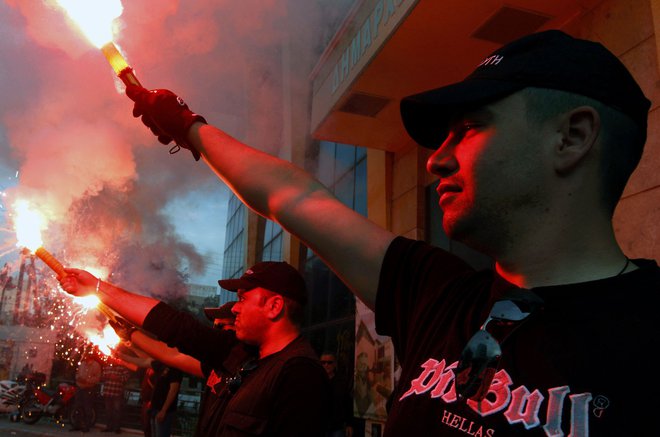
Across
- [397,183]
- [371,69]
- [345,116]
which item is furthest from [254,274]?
[397,183]

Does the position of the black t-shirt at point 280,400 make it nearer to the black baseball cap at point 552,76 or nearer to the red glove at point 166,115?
the red glove at point 166,115

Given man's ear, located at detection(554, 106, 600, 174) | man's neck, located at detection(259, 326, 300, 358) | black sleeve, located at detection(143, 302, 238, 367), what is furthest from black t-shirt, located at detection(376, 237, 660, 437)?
black sleeve, located at detection(143, 302, 238, 367)

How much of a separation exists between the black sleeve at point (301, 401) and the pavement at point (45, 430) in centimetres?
997

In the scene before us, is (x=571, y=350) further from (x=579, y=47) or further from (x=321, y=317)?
(x=321, y=317)

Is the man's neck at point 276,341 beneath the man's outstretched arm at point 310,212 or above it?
beneath

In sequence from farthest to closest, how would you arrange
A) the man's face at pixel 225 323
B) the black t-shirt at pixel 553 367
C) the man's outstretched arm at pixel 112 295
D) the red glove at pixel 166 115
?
the man's face at pixel 225 323 < the man's outstretched arm at pixel 112 295 < the red glove at pixel 166 115 < the black t-shirt at pixel 553 367

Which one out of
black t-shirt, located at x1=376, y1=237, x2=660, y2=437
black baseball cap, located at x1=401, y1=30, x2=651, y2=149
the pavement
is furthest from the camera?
the pavement

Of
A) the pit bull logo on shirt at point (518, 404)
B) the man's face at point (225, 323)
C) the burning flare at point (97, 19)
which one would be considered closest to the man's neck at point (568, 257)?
the pit bull logo on shirt at point (518, 404)

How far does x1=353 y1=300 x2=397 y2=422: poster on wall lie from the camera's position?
695 cm

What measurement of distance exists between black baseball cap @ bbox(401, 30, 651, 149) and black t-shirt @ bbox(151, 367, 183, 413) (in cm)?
770

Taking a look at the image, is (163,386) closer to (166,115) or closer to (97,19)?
(97,19)

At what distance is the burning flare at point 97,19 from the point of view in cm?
220

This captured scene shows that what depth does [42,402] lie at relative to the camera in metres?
13.1

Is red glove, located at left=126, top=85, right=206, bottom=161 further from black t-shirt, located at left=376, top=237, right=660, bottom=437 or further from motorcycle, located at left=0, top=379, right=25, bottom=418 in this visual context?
motorcycle, located at left=0, top=379, right=25, bottom=418
